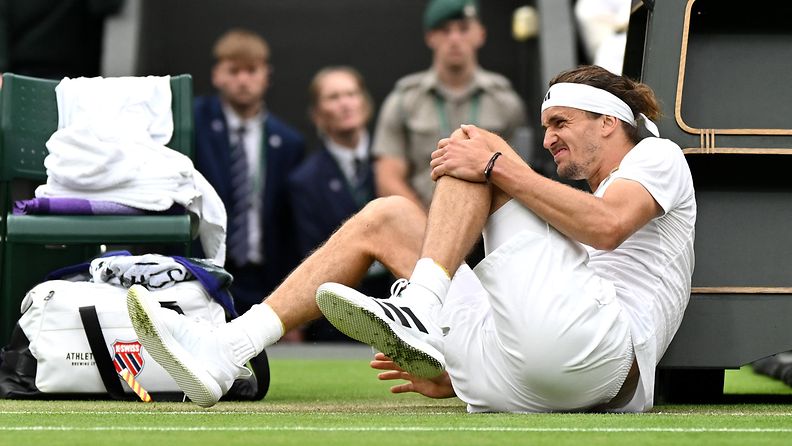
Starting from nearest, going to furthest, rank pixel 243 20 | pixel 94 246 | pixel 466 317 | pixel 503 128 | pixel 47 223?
pixel 466 317 < pixel 47 223 < pixel 94 246 < pixel 503 128 < pixel 243 20

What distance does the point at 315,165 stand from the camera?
10547 mm

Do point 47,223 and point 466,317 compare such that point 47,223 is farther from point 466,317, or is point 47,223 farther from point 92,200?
point 466,317

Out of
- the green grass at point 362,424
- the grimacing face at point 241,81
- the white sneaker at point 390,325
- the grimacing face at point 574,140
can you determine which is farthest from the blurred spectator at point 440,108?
the white sneaker at point 390,325

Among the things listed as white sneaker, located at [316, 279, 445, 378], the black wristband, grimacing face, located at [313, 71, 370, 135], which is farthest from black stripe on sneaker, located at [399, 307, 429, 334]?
grimacing face, located at [313, 71, 370, 135]

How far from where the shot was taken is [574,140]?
510 cm

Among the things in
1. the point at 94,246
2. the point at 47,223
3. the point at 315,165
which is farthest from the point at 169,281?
the point at 315,165

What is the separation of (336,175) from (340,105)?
0.53 metres

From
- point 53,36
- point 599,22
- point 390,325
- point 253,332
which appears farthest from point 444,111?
point 390,325

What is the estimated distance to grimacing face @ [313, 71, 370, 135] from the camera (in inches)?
420

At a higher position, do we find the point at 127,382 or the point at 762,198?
the point at 762,198

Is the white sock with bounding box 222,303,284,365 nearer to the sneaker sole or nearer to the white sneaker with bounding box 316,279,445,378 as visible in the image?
the sneaker sole

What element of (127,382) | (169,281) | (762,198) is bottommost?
(127,382)

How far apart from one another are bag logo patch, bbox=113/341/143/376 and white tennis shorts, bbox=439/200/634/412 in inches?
60.4

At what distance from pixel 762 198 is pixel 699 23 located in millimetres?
699
